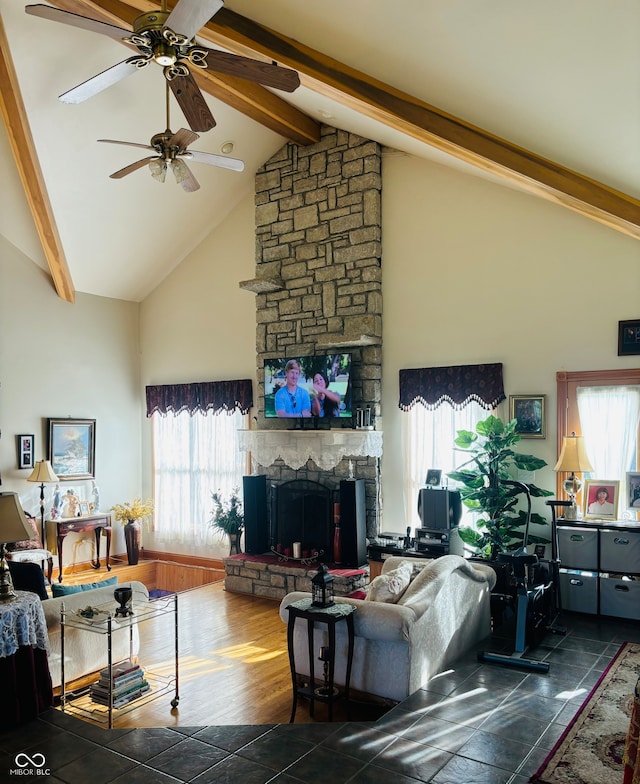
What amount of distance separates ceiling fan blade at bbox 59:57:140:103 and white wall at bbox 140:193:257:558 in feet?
15.6

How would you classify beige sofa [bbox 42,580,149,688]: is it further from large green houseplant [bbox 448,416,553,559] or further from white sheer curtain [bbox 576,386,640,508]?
white sheer curtain [bbox 576,386,640,508]

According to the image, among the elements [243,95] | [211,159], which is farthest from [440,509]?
[243,95]

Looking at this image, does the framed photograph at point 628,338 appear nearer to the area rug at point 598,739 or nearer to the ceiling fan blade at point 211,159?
the area rug at point 598,739

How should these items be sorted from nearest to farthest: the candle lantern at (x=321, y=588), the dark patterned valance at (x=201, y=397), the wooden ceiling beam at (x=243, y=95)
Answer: the candle lantern at (x=321, y=588) < the wooden ceiling beam at (x=243, y=95) < the dark patterned valance at (x=201, y=397)

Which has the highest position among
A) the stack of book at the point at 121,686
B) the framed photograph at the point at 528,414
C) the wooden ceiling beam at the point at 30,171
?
the wooden ceiling beam at the point at 30,171

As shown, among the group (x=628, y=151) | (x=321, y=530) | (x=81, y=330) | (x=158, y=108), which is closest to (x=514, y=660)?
(x=321, y=530)

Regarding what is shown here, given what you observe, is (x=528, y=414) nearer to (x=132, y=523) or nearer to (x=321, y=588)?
(x=321, y=588)

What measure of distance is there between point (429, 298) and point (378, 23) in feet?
11.2

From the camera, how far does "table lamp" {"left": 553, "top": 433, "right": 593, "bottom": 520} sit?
5.71m

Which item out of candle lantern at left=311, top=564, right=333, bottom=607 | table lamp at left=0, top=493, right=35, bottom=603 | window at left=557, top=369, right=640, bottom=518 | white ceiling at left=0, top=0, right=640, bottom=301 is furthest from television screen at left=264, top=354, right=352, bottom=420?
table lamp at left=0, top=493, right=35, bottom=603

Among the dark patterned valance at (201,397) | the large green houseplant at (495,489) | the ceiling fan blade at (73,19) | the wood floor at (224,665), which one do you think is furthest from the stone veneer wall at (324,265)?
the ceiling fan blade at (73,19)

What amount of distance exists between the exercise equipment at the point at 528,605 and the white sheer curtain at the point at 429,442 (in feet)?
4.37

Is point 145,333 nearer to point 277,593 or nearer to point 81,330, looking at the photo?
point 81,330

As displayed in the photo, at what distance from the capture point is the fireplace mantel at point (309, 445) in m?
7.12
